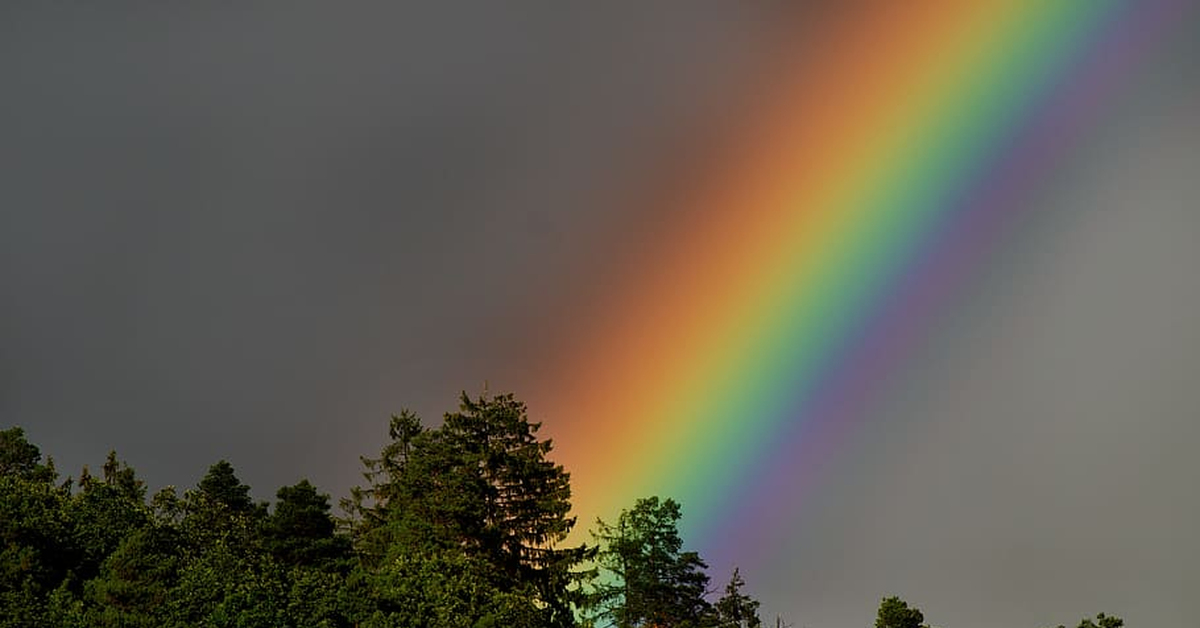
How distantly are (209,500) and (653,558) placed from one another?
1773 inches

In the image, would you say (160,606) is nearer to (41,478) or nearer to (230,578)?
(230,578)

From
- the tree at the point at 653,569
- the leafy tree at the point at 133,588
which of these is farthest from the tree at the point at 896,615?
the leafy tree at the point at 133,588

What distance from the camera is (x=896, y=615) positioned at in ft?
370

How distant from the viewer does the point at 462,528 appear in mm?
73625

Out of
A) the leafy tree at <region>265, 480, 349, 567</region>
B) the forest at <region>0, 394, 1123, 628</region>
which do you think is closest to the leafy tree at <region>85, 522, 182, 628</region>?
the forest at <region>0, 394, 1123, 628</region>

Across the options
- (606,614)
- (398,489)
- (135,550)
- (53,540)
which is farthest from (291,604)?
(606,614)

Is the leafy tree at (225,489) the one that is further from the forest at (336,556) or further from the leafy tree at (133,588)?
the leafy tree at (133,588)

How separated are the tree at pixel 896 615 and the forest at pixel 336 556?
91.0 ft

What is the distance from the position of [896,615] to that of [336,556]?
55859mm

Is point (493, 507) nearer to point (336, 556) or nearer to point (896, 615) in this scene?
point (336, 556)

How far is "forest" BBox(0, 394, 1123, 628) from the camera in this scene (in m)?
61.5

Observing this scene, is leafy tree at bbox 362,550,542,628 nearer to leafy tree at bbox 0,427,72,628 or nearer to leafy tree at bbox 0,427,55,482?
leafy tree at bbox 0,427,72,628

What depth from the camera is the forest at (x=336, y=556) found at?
61469 mm

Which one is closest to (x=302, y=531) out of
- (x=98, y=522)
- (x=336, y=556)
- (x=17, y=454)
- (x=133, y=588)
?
(x=336, y=556)
